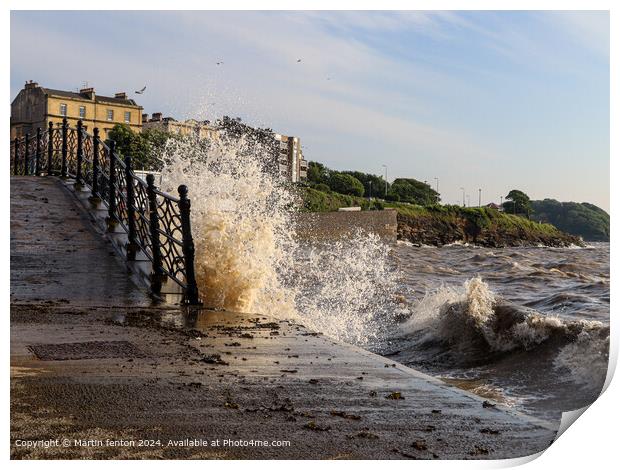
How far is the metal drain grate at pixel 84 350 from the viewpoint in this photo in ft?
15.0

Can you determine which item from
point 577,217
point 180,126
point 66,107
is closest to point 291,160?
point 180,126

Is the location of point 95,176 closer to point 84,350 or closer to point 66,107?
point 66,107

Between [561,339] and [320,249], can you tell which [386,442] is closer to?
[561,339]

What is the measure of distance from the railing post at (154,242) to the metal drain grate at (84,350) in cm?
231

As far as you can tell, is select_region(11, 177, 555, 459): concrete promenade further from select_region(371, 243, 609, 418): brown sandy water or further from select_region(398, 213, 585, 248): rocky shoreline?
select_region(398, 213, 585, 248): rocky shoreline

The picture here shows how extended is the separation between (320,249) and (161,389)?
70.0ft

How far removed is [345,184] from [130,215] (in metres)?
2.49

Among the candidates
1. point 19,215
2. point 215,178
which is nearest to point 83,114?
point 215,178

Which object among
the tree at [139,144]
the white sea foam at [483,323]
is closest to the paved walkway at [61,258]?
the tree at [139,144]

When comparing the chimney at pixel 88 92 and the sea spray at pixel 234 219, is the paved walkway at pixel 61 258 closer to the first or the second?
the sea spray at pixel 234 219

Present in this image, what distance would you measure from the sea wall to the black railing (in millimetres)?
4136

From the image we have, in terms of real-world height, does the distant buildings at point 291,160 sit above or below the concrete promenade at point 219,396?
above

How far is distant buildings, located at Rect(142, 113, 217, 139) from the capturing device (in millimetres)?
6723

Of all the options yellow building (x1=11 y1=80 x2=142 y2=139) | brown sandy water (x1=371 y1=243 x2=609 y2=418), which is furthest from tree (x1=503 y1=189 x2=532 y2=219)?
yellow building (x1=11 y1=80 x2=142 y2=139)
